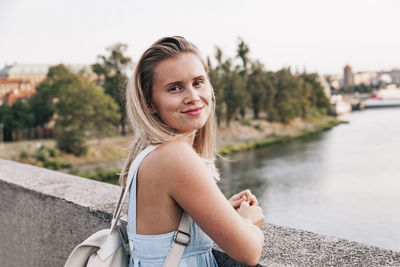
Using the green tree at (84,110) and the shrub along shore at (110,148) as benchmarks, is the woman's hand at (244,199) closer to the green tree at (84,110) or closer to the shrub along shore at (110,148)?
the shrub along shore at (110,148)

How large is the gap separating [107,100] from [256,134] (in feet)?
55.9

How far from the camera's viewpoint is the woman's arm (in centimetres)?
103

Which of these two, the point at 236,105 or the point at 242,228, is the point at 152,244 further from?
the point at 236,105

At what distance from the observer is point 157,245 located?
1129 mm

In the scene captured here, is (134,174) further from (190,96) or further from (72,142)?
(72,142)

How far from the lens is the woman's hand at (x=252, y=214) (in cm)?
122

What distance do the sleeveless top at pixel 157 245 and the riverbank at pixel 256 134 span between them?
29.9 m

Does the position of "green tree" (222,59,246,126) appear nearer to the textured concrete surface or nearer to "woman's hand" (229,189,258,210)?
the textured concrete surface

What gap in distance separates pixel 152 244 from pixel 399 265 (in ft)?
2.30

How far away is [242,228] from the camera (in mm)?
1071

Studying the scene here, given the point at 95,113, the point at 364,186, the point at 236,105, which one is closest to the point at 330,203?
the point at 364,186

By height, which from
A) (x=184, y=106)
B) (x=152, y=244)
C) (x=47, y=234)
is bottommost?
(x=47, y=234)

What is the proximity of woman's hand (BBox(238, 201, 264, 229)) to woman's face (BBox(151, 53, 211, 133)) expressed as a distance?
0.30 m

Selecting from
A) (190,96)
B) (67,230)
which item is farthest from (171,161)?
(67,230)
